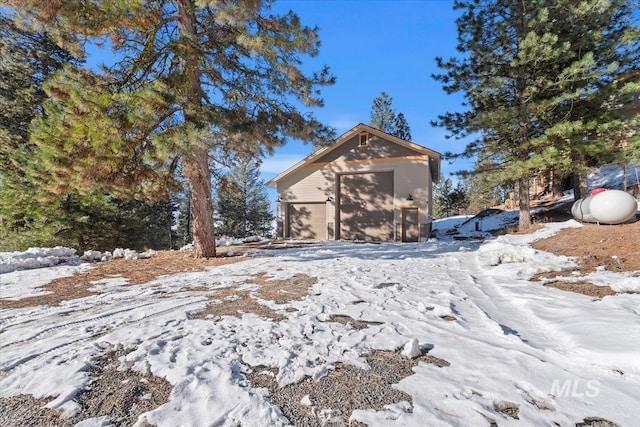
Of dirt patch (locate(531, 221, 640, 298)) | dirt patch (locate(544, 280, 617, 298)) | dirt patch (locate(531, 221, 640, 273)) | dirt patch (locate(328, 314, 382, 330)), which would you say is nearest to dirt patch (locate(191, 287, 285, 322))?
dirt patch (locate(328, 314, 382, 330))

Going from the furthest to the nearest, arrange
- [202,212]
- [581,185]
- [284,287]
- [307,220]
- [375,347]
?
[307,220]
[581,185]
[202,212]
[284,287]
[375,347]

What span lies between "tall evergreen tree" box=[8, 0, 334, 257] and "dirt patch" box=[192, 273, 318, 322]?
3080 millimetres

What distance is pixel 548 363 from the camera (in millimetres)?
2164

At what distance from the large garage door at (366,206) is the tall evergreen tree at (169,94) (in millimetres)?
7246

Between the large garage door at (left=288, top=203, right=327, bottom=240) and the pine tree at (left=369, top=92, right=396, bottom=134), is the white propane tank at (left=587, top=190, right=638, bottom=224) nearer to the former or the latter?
the large garage door at (left=288, top=203, right=327, bottom=240)

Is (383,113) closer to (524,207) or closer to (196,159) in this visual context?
(524,207)

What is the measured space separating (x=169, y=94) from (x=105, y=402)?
→ 5.93 m

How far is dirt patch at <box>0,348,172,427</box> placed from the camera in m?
1.66

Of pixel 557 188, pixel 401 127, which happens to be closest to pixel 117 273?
pixel 557 188

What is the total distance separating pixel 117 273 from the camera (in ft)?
20.2

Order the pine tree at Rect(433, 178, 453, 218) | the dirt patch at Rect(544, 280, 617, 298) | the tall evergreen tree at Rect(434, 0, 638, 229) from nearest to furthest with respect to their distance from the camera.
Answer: the dirt patch at Rect(544, 280, 617, 298) < the tall evergreen tree at Rect(434, 0, 638, 229) < the pine tree at Rect(433, 178, 453, 218)

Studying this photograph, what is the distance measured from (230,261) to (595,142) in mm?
13134

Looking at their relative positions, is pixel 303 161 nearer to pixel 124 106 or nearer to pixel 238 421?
pixel 124 106

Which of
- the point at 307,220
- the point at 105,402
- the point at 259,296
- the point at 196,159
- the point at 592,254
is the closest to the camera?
the point at 105,402
